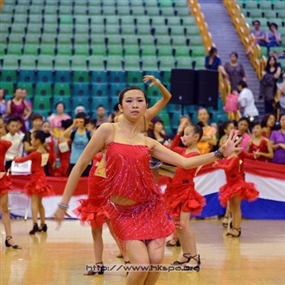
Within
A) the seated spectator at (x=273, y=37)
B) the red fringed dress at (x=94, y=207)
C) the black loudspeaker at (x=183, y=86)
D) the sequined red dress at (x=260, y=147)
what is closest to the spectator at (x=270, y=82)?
the black loudspeaker at (x=183, y=86)

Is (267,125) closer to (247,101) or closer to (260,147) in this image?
(260,147)

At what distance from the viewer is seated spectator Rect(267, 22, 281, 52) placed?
1805cm

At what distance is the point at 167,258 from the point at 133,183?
346 centimetres

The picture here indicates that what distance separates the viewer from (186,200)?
26.1 ft

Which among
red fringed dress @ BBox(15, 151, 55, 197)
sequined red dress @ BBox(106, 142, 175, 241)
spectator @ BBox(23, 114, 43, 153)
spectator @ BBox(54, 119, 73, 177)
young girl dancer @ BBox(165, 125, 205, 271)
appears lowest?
spectator @ BBox(54, 119, 73, 177)

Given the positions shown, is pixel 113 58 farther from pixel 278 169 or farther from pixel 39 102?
pixel 278 169

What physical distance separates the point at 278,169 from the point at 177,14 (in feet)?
32.1

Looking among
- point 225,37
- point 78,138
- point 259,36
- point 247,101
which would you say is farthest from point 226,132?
point 225,37

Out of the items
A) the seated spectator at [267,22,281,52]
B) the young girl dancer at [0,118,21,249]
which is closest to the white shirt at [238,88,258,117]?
the seated spectator at [267,22,281,52]

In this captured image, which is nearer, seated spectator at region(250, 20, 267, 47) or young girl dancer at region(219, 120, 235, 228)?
young girl dancer at region(219, 120, 235, 228)

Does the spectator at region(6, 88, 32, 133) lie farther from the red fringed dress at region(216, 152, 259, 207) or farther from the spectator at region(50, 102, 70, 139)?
the red fringed dress at region(216, 152, 259, 207)

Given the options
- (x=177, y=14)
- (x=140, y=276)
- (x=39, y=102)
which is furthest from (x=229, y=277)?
(x=177, y=14)

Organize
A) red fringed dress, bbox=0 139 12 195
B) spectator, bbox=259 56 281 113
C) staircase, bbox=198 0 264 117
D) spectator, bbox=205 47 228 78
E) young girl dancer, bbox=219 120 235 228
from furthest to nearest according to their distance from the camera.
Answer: staircase, bbox=198 0 264 117, spectator, bbox=205 47 228 78, spectator, bbox=259 56 281 113, young girl dancer, bbox=219 120 235 228, red fringed dress, bbox=0 139 12 195

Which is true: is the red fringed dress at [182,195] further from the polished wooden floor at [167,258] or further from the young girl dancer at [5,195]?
the young girl dancer at [5,195]
